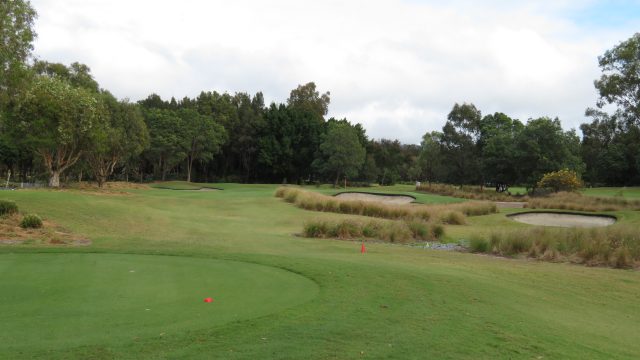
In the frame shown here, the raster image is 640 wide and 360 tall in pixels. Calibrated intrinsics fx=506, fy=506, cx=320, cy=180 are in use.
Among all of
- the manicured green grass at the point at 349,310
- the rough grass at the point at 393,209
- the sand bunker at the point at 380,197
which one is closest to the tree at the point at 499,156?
the sand bunker at the point at 380,197

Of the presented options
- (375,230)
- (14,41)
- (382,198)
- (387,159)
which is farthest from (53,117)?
(387,159)

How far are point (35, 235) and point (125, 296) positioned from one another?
431 inches

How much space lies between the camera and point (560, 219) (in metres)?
30.9

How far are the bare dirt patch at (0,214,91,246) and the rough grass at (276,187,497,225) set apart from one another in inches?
652

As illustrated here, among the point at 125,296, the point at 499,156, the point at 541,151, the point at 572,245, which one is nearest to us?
the point at 125,296

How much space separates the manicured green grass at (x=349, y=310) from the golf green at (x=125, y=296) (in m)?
0.03

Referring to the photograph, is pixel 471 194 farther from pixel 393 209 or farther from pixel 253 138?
pixel 253 138

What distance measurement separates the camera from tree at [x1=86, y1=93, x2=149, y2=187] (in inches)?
1654

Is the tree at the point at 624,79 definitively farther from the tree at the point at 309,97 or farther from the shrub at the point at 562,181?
the tree at the point at 309,97

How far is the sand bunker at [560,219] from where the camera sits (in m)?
29.4

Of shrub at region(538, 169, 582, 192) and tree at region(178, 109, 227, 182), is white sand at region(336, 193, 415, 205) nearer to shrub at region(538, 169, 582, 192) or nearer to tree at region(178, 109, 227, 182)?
shrub at region(538, 169, 582, 192)

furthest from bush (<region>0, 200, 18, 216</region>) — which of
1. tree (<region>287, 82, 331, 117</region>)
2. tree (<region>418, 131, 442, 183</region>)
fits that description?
tree (<region>287, 82, 331, 117</region>)

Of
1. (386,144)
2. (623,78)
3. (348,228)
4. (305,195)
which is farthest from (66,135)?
(386,144)

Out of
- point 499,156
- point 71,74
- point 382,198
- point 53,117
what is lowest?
point 382,198
